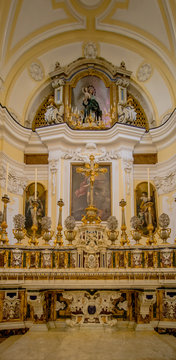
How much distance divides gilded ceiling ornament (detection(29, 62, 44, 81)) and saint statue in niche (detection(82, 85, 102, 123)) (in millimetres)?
1547

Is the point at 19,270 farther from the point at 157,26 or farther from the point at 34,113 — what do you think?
the point at 157,26

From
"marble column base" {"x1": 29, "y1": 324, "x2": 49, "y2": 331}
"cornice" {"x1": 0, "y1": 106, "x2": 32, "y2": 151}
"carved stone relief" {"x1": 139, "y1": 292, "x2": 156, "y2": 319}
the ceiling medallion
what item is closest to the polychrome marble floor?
"marble column base" {"x1": 29, "y1": 324, "x2": 49, "y2": 331}

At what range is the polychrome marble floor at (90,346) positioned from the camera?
3.76m

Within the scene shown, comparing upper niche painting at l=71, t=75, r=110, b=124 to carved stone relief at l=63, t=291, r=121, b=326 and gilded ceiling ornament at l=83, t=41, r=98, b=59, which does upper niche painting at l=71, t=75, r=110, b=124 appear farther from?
carved stone relief at l=63, t=291, r=121, b=326

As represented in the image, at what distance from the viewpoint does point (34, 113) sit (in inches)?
451

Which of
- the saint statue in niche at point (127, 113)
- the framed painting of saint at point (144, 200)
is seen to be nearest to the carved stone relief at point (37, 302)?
the framed painting of saint at point (144, 200)

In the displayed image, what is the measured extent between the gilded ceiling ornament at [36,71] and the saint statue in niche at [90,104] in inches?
60.9

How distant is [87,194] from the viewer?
10.0 metres

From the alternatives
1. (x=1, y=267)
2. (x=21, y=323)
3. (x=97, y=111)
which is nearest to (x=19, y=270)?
(x=1, y=267)

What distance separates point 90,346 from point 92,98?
8.71 m

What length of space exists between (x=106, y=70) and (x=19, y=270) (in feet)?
27.0

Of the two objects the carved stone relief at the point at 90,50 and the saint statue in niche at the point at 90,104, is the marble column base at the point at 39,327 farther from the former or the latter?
the carved stone relief at the point at 90,50

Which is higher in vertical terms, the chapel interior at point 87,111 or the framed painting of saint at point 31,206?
the chapel interior at point 87,111

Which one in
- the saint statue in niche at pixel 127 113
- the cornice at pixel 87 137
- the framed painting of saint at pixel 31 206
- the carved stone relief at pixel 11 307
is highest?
the saint statue in niche at pixel 127 113
